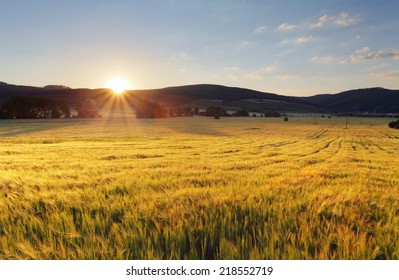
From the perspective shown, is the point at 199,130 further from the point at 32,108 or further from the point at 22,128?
the point at 32,108

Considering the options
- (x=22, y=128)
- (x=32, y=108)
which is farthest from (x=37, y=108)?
(x=22, y=128)

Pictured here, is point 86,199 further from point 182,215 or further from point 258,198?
point 258,198

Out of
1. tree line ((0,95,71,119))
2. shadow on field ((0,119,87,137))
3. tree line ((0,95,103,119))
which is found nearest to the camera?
shadow on field ((0,119,87,137))

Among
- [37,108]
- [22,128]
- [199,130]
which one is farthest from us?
[37,108]

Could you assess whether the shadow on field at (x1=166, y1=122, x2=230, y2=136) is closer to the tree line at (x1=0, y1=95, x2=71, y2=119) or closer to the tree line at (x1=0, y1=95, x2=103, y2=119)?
the tree line at (x1=0, y1=95, x2=103, y2=119)

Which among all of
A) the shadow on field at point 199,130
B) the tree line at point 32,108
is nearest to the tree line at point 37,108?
the tree line at point 32,108

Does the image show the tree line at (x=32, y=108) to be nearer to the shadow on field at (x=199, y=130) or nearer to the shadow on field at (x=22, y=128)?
the shadow on field at (x=22, y=128)

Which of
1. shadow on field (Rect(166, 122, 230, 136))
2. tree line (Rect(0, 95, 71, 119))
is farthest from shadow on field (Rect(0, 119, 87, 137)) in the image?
shadow on field (Rect(166, 122, 230, 136))

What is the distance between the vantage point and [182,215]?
283cm

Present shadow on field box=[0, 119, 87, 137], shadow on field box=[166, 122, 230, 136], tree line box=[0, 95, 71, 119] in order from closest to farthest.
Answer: shadow on field box=[0, 119, 87, 137], shadow on field box=[166, 122, 230, 136], tree line box=[0, 95, 71, 119]
